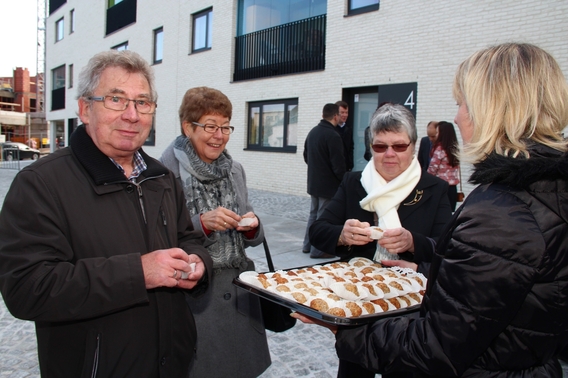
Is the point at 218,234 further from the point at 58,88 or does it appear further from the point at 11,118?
the point at 11,118

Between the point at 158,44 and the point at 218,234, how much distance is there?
60.4ft

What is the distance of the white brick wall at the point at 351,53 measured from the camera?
8.20 meters

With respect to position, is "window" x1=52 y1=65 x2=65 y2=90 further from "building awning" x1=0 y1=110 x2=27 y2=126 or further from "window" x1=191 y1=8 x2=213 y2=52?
"building awning" x1=0 y1=110 x2=27 y2=126

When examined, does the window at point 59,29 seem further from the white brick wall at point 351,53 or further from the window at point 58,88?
the white brick wall at point 351,53

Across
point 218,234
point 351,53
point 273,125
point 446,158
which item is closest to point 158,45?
point 273,125

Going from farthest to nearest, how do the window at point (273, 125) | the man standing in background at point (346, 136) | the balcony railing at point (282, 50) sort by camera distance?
the window at point (273, 125) < the balcony railing at point (282, 50) < the man standing in background at point (346, 136)

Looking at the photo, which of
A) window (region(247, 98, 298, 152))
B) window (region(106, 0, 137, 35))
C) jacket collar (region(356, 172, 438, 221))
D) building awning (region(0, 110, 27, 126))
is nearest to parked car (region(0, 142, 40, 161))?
window (region(106, 0, 137, 35))

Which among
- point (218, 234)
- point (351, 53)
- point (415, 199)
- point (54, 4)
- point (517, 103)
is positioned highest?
point (54, 4)

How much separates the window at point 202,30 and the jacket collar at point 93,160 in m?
15.1

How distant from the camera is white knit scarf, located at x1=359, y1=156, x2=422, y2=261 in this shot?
246cm

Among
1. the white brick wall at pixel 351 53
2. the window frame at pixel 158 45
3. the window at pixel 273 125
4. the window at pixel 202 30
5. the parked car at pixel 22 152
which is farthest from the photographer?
the parked car at pixel 22 152

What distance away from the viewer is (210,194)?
8.48 feet

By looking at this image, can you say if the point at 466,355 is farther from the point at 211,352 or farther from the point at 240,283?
the point at 211,352

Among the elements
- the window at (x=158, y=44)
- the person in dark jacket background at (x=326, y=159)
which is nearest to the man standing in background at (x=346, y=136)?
the person in dark jacket background at (x=326, y=159)
